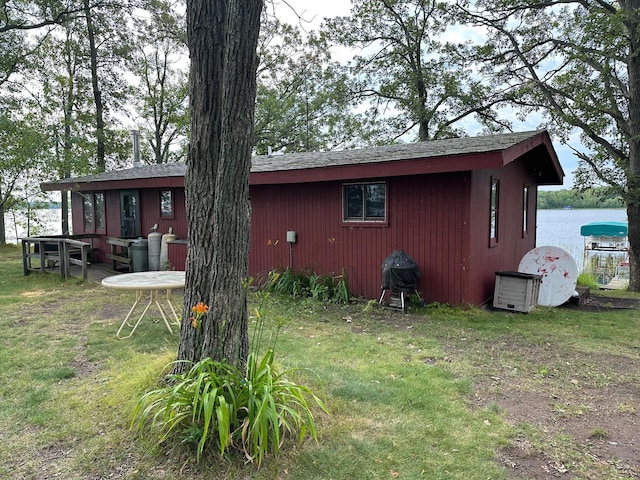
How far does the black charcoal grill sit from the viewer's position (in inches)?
231

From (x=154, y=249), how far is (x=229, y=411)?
7893mm

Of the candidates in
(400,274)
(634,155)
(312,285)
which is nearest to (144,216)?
(312,285)

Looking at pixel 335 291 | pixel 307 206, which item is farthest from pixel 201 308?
pixel 307 206

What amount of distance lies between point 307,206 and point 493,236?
3099 millimetres

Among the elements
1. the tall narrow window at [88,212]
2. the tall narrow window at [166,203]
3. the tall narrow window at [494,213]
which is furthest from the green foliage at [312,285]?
the tall narrow window at [88,212]

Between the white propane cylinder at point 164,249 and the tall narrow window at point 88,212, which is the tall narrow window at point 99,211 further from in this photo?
the white propane cylinder at point 164,249

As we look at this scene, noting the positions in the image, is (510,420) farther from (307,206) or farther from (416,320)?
(307,206)

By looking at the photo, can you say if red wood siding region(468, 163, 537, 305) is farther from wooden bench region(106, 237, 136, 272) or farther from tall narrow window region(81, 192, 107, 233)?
tall narrow window region(81, 192, 107, 233)

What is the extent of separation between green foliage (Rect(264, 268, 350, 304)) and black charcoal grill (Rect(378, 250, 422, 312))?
0.91 meters

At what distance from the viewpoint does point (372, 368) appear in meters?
3.69

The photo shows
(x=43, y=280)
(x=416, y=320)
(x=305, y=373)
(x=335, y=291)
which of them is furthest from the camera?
(x=43, y=280)

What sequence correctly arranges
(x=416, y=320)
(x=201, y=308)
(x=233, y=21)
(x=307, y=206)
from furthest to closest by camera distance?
(x=307, y=206)
(x=416, y=320)
(x=233, y=21)
(x=201, y=308)

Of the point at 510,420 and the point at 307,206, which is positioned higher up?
the point at 307,206

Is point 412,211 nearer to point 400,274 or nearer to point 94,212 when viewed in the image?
point 400,274
